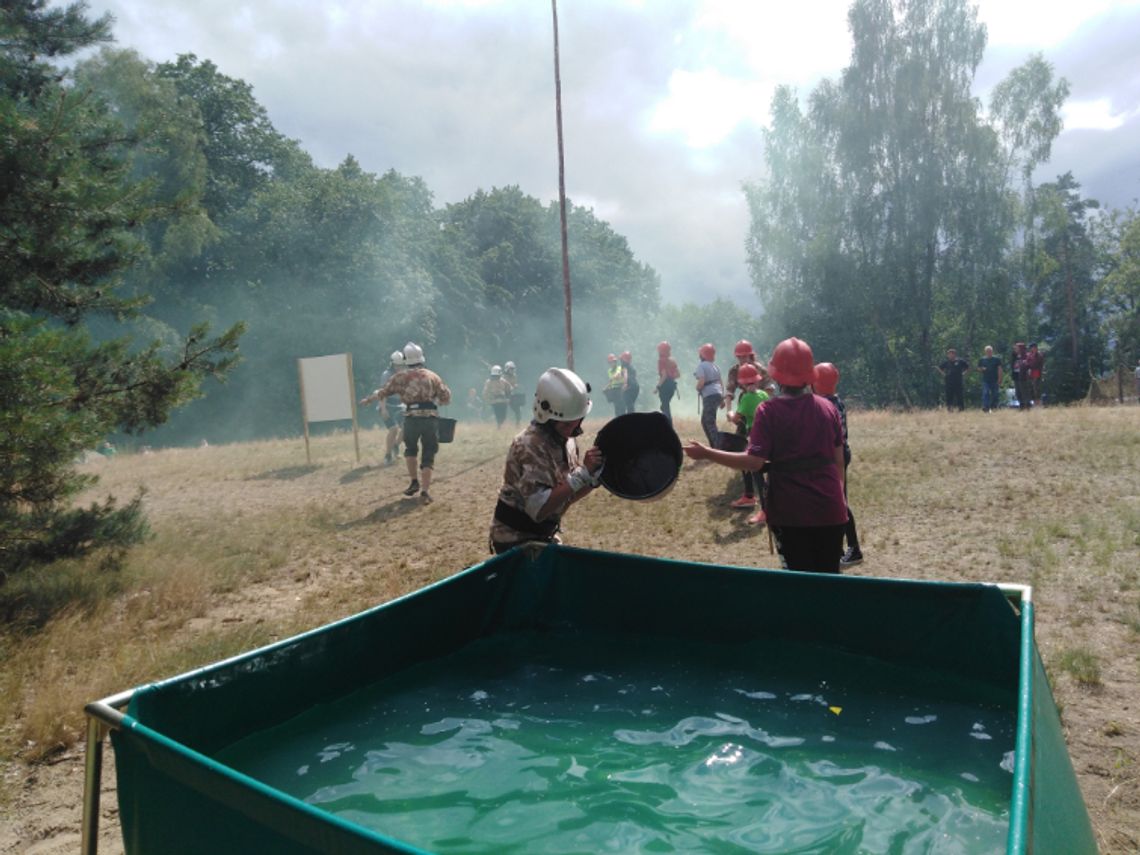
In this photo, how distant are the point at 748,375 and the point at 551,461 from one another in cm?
534

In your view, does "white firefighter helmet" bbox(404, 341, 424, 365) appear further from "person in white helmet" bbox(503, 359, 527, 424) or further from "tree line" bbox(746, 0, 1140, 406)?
"tree line" bbox(746, 0, 1140, 406)

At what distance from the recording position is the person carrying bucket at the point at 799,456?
14.2 feet

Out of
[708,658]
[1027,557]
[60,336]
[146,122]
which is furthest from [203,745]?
[1027,557]

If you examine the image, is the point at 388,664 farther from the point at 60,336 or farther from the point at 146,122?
the point at 146,122

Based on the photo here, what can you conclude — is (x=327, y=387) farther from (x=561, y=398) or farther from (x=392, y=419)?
(x=561, y=398)

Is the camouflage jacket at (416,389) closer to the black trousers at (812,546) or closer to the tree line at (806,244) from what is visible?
the black trousers at (812,546)

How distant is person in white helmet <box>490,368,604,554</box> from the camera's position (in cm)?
404

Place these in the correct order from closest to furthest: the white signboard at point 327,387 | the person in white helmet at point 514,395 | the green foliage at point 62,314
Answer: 1. the green foliage at point 62,314
2. the white signboard at point 327,387
3. the person in white helmet at point 514,395

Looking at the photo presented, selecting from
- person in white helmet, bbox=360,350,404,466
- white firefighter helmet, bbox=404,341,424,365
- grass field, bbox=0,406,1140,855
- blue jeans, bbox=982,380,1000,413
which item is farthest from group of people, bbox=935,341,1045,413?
white firefighter helmet, bbox=404,341,424,365

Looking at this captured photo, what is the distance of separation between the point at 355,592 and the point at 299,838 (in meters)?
5.98

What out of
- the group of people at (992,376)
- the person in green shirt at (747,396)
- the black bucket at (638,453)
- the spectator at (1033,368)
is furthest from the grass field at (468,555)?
the spectator at (1033,368)

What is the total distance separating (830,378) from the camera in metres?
6.38

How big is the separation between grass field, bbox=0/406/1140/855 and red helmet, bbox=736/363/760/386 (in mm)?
1604

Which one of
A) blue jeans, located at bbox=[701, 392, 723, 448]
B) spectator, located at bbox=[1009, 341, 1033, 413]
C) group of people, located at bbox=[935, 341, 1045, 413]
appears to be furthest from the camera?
spectator, located at bbox=[1009, 341, 1033, 413]
